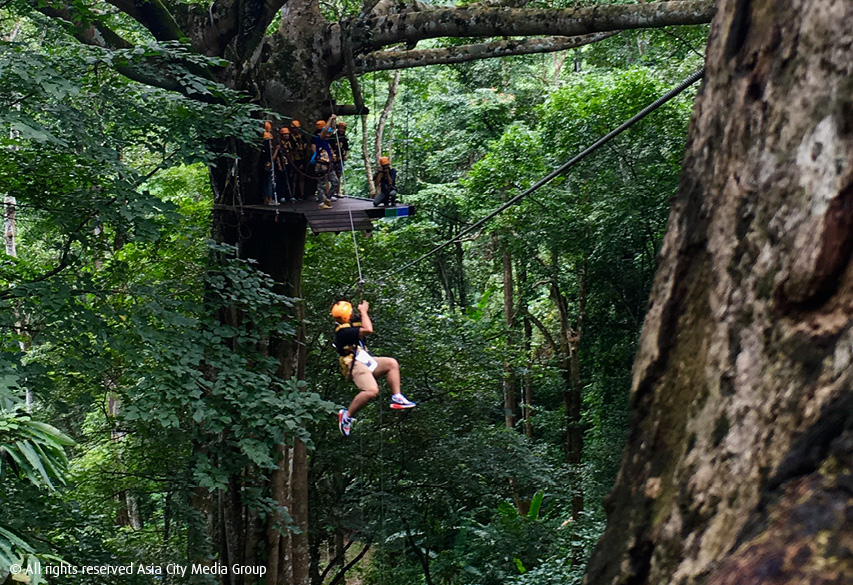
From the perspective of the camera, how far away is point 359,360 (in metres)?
6.03

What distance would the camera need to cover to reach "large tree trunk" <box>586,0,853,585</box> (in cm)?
128

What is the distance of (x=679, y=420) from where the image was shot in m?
1.71

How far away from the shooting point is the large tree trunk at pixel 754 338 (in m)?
1.28

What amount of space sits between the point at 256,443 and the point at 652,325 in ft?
14.4

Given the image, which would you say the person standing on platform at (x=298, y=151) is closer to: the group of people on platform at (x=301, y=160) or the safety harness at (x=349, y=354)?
the group of people on platform at (x=301, y=160)

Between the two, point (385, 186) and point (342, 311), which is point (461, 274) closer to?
point (385, 186)

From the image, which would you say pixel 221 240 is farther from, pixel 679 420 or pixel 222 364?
pixel 679 420

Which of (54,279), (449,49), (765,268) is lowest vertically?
(765,268)

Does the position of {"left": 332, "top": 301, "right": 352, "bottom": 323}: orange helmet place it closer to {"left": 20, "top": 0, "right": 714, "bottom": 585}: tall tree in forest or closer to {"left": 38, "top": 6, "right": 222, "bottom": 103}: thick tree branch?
{"left": 20, "top": 0, "right": 714, "bottom": 585}: tall tree in forest

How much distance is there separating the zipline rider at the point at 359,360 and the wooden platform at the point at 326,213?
1337mm

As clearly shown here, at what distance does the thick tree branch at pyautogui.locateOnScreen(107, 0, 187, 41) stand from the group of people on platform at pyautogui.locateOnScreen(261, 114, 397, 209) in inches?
50.2

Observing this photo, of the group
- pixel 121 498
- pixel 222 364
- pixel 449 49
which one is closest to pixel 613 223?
pixel 449 49

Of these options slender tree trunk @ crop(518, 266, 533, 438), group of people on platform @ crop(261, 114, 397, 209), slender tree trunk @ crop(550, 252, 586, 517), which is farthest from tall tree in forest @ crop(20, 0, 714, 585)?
slender tree trunk @ crop(518, 266, 533, 438)

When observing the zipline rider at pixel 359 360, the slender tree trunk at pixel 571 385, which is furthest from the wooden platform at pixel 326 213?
the slender tree trunk at pixel 571 385
